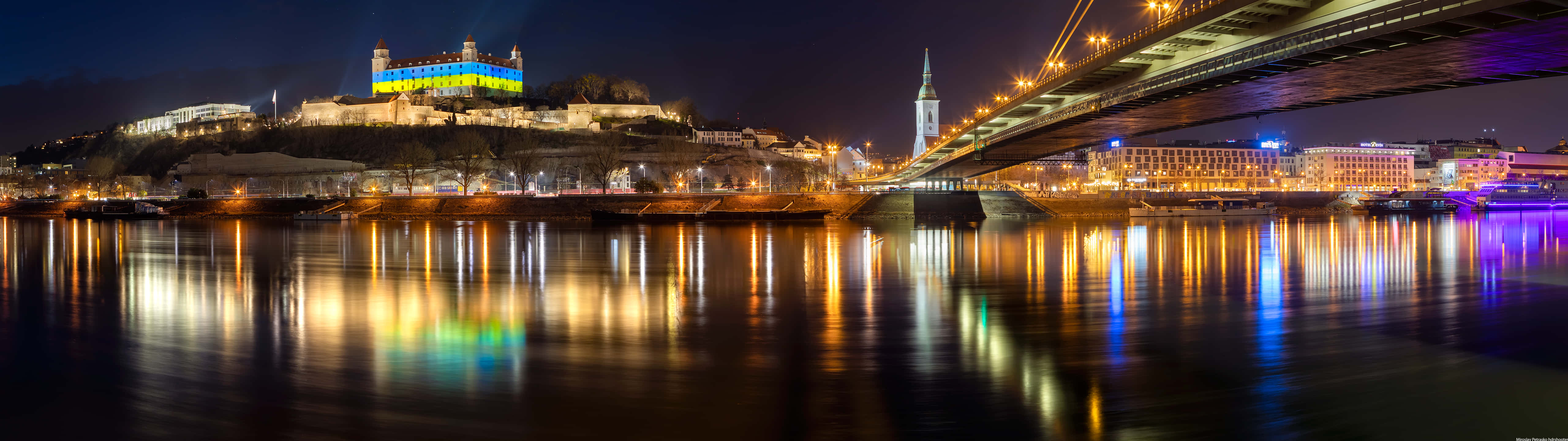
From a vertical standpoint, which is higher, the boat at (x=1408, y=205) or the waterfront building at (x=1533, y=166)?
the waterfront building at (x=1533, y=166)

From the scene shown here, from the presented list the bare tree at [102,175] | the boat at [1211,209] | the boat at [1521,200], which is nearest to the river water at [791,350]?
the boat at [1211,209]

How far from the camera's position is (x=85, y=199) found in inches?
2904

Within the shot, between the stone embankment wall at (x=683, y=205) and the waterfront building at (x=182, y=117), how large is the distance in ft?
225

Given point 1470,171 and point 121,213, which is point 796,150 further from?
point 1470,171

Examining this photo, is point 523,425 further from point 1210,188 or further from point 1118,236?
point 1210,188

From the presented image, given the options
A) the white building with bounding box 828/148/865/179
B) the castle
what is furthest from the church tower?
the castle

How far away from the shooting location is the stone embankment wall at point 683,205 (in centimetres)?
5034

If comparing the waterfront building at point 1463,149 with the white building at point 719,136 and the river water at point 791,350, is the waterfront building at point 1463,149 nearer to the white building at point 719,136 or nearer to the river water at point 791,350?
the white building at point 719,136

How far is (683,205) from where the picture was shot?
52031 millimetres

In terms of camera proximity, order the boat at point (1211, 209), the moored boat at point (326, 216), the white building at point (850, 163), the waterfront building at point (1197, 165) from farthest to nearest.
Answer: the white building at point (850, 163) → the waterfront building at point (1197, 165) → the boat at point (1211, 209) → the moored boat at point (326, 216)

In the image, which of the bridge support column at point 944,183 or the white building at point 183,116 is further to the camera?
the white building at point 183,116

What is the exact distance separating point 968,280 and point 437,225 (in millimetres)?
33397

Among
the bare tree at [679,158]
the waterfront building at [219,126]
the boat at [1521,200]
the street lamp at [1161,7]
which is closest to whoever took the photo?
the street lamp at [1161,7]

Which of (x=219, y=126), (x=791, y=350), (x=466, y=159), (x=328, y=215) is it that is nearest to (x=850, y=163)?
(x=466, y=159)
